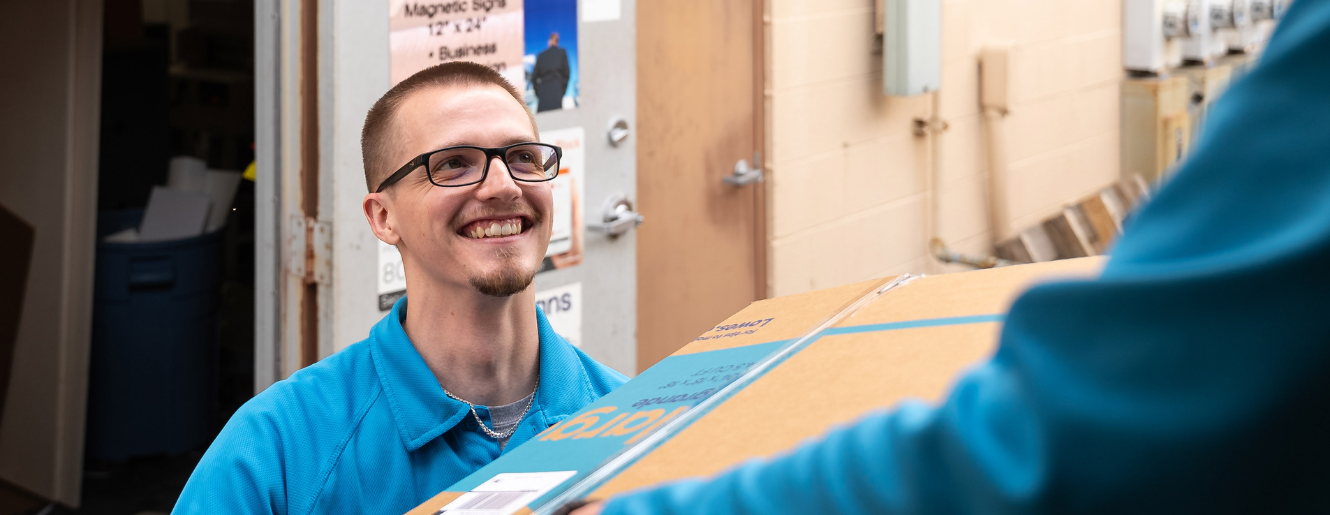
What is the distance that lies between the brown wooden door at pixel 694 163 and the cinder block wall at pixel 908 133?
0.34 ft

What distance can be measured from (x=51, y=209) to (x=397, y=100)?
2509 mm

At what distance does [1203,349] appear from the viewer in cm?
36

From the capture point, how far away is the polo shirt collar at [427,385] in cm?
139

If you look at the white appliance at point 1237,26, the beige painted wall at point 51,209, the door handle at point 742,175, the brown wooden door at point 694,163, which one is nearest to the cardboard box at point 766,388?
the brown wooden door at point 694,163

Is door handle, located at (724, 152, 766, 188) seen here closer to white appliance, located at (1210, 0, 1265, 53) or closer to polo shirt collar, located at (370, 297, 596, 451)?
polo shirt collar, located at (370, 297, 596, 451)

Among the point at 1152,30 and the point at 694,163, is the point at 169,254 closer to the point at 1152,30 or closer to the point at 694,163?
the point at 694,163

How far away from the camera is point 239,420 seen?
4.39 feet

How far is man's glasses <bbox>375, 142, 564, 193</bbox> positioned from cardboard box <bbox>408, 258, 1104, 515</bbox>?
1.47ft

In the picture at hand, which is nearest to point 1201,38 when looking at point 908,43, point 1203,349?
point 908,43

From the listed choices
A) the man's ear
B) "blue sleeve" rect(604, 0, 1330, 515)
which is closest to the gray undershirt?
the man's ear

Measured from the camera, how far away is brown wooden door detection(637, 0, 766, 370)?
3609 mm

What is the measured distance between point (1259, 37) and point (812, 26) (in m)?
3.84

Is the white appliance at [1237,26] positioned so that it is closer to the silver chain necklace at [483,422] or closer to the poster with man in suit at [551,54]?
the poster with man in suit at [551,54]

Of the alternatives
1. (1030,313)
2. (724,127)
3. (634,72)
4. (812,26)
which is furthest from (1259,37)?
(1030,313)
